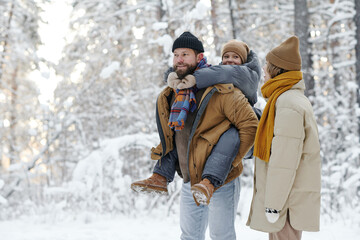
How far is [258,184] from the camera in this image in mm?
2682

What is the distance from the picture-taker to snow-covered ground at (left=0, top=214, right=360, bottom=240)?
501 cm

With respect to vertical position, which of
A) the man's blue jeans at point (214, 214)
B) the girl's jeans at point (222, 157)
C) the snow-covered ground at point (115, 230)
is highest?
the girl's jeans at point (222, 157)

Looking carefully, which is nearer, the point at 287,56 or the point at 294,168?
the point at 294,168

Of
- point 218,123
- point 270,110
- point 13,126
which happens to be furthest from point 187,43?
point 13,126

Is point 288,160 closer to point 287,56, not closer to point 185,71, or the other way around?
point 287,56

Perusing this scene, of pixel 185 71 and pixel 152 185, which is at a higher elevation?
pixel 185 71

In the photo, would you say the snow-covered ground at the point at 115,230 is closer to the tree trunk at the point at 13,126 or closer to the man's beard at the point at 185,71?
the man's beard at the point at 185,71

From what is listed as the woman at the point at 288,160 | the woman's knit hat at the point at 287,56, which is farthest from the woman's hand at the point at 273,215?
the woman's knit hat at the point at 287,56

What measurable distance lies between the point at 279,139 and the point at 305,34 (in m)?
7.30

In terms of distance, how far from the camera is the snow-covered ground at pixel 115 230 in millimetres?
5008

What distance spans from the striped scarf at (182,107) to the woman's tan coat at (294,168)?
2.23 feet

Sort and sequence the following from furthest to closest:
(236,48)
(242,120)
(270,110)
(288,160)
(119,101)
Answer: (119,101), (236,48), (242,120), (270,110), (288,160)

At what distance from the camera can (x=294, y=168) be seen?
2432 millimetres

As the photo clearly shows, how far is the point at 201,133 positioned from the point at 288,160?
2.38 ft
